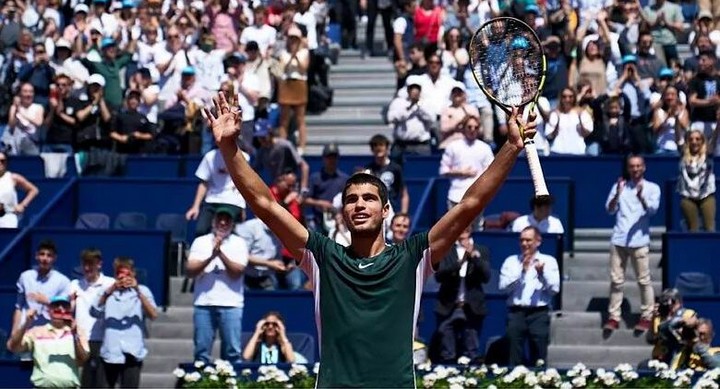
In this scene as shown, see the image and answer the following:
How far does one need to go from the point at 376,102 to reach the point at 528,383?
9939 millimetres

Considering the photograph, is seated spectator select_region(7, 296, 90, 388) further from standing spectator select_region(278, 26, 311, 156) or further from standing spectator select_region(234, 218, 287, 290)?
standing spectator select_region(278, 26, 311, 156)

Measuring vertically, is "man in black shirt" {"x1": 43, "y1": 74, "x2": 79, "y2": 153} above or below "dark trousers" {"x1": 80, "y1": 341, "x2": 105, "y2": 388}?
above

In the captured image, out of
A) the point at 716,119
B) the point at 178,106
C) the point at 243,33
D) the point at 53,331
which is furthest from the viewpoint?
the point at 243,33

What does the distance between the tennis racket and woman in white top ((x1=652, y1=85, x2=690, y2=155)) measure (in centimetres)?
1152

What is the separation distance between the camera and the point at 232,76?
19969 millimetres

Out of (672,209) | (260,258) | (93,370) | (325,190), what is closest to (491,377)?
(93,370)

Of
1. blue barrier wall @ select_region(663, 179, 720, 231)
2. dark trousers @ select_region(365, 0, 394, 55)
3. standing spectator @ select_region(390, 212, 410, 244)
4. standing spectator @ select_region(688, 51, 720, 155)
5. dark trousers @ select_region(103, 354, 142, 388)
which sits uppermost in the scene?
dark trousers @ select_region(365, 0, 394, 55)

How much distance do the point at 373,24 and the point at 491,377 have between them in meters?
11.3

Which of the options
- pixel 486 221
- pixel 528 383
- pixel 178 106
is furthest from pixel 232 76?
pixel 528 383

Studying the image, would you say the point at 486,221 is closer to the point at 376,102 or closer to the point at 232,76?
the point at 232,76

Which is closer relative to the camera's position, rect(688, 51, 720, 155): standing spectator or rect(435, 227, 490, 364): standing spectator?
rect(435, 227, 490, 364): standing spectator

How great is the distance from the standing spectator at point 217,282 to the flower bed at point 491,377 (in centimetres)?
159

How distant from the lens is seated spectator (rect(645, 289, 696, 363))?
1424 cm

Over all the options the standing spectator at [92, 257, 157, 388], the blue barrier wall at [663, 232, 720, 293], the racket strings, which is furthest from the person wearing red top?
the racket strings
